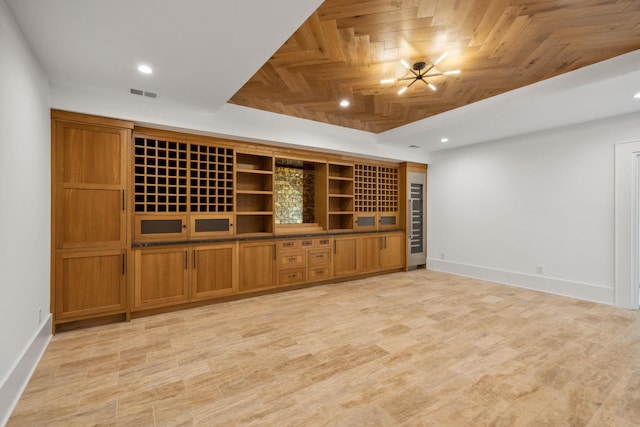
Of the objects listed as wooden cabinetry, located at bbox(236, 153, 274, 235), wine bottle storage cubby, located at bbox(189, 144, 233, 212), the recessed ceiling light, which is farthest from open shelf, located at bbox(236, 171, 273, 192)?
the recessed ceiling light

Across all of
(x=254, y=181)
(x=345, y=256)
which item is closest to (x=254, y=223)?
(x=254, y=181)

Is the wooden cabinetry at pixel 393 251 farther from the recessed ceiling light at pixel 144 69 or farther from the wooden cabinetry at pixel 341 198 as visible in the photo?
the recessed ceiling light at pixel 144 69

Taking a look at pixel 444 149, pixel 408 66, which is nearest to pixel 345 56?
pixel 408 66

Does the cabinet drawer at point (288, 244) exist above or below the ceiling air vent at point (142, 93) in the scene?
below

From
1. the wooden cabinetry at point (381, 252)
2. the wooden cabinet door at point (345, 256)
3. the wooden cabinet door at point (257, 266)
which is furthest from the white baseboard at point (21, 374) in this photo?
the wooden cabinetry at point (381, 252)

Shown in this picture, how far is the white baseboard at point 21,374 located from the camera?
6.02 ft

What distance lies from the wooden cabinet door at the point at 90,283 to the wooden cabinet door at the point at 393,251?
4.47 m

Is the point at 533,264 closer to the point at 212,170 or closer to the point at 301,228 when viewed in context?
the point at 301,228

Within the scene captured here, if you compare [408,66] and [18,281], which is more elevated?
[408,66]

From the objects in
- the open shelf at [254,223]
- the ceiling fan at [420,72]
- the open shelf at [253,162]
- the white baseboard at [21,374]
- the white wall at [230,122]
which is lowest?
the white baseboard at [21,374]

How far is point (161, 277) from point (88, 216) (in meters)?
1.07

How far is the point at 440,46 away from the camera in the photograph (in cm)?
263

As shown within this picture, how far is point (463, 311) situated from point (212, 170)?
12.9 feet

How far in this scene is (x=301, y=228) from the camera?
17.2 ft
